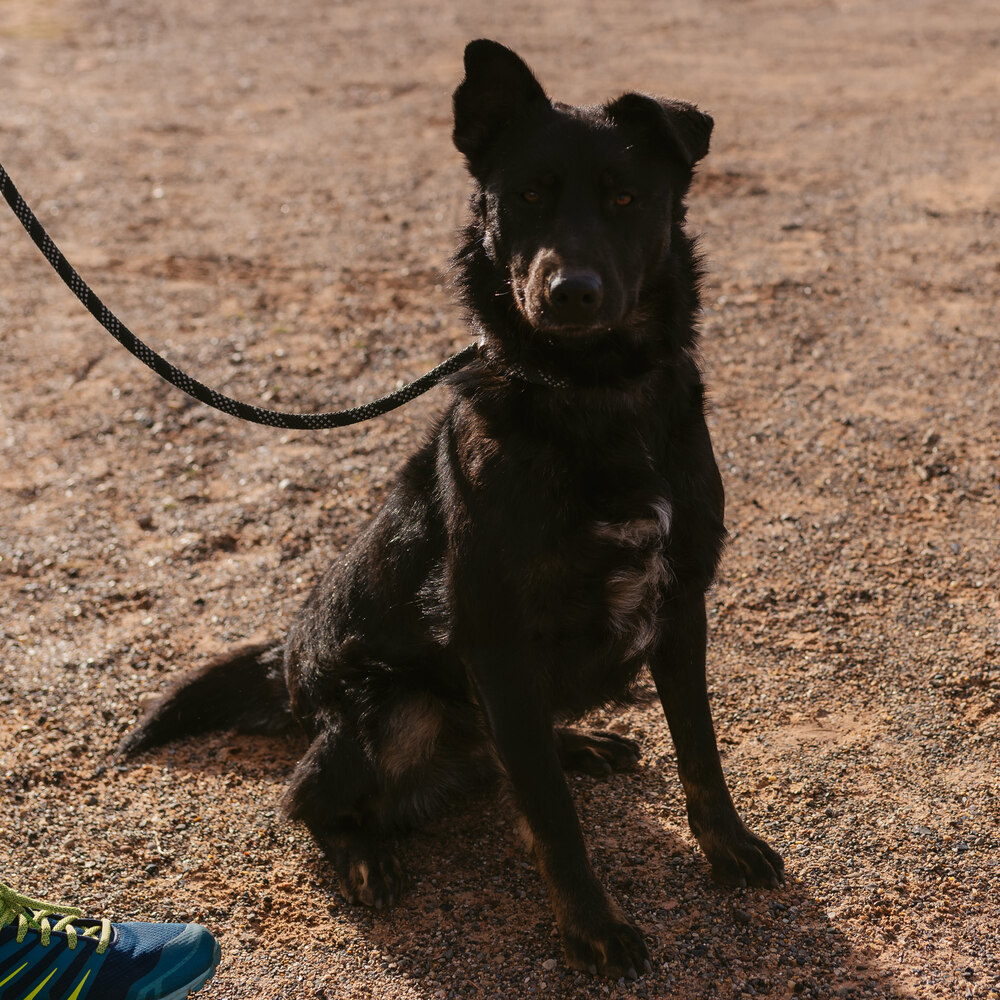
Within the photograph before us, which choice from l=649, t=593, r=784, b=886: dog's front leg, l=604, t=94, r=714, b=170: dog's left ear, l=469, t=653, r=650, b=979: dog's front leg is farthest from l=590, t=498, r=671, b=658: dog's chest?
l=604, t=94, r=714, b=170: dog's left ear

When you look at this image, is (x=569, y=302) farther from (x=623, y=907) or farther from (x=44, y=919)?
(x=44, y=919)

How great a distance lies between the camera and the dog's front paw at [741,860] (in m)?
3.12

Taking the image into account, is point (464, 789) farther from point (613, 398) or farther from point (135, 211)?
point (135, 211)

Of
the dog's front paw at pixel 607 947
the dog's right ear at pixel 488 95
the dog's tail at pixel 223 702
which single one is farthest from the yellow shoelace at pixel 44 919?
the dog's right ear at pixel 488 95

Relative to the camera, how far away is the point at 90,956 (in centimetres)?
269

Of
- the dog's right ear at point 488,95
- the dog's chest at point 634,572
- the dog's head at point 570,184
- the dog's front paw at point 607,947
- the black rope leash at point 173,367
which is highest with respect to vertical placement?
the dog's right ear at point 488,95

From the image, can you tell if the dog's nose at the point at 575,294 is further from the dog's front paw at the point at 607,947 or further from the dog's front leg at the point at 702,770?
the dog's front paw at the point at 607,947

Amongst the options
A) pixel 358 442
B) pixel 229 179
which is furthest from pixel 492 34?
pixel 358 442

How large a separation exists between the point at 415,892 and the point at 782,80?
33.5 ft

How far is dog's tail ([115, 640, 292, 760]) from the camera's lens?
3.80 meters

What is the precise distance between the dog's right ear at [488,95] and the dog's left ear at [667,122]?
229mm

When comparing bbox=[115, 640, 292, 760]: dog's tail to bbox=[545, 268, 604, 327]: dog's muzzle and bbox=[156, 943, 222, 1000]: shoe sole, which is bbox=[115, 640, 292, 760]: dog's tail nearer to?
bbox=[156, 943, 222, 1000]: shoe sole

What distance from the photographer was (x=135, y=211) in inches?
354

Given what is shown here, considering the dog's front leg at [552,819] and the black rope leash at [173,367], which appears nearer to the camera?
the dog's front leg at [552,819]
